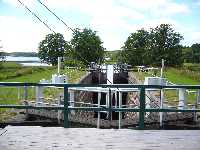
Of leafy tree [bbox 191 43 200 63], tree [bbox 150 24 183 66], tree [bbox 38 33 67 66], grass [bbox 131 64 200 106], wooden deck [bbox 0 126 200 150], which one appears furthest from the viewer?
leafy tree [bbox 191 43 200 63]

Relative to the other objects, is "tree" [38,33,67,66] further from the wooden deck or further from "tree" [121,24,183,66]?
the wooden deck

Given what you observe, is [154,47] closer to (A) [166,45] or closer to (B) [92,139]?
(A) [166,45]

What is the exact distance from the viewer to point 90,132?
10047 mm

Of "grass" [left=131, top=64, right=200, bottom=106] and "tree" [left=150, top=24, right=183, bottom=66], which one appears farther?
"tree" [left=150, top=24, right=183, bottom=66]

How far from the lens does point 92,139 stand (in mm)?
9258

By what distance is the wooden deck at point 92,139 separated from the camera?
8586mm

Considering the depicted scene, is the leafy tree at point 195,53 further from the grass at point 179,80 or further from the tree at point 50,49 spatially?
the grass at point 179,80

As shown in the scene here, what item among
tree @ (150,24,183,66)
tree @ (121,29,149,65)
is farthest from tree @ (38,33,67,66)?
tree @ (150,24,183,66)

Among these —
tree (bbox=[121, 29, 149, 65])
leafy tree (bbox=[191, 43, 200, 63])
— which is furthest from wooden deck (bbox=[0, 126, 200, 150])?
leafy tree (bbox=[191, 43, 200, 63])

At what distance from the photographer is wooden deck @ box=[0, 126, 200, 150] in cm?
859

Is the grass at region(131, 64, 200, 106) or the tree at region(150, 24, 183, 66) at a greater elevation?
the tree at region(150, 24, 183, 66)

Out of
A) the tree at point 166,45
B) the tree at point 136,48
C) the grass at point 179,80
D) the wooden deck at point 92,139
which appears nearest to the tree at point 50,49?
the tree at point 136,48

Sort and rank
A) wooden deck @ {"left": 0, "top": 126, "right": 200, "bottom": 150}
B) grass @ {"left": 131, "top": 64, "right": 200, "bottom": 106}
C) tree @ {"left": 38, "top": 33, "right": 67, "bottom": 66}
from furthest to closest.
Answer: tree @ {"left": 38, "top": 33, "right": 67, "bottom": 66} → grass @ {"left": 131, "top": 64, "right": 200, "bottom": 106} → wooden deck @ {"left": 0, "top": 126, "right": 200, "bottom": 150}

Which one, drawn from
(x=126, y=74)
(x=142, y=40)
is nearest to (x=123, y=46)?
(x=142, y=40)
